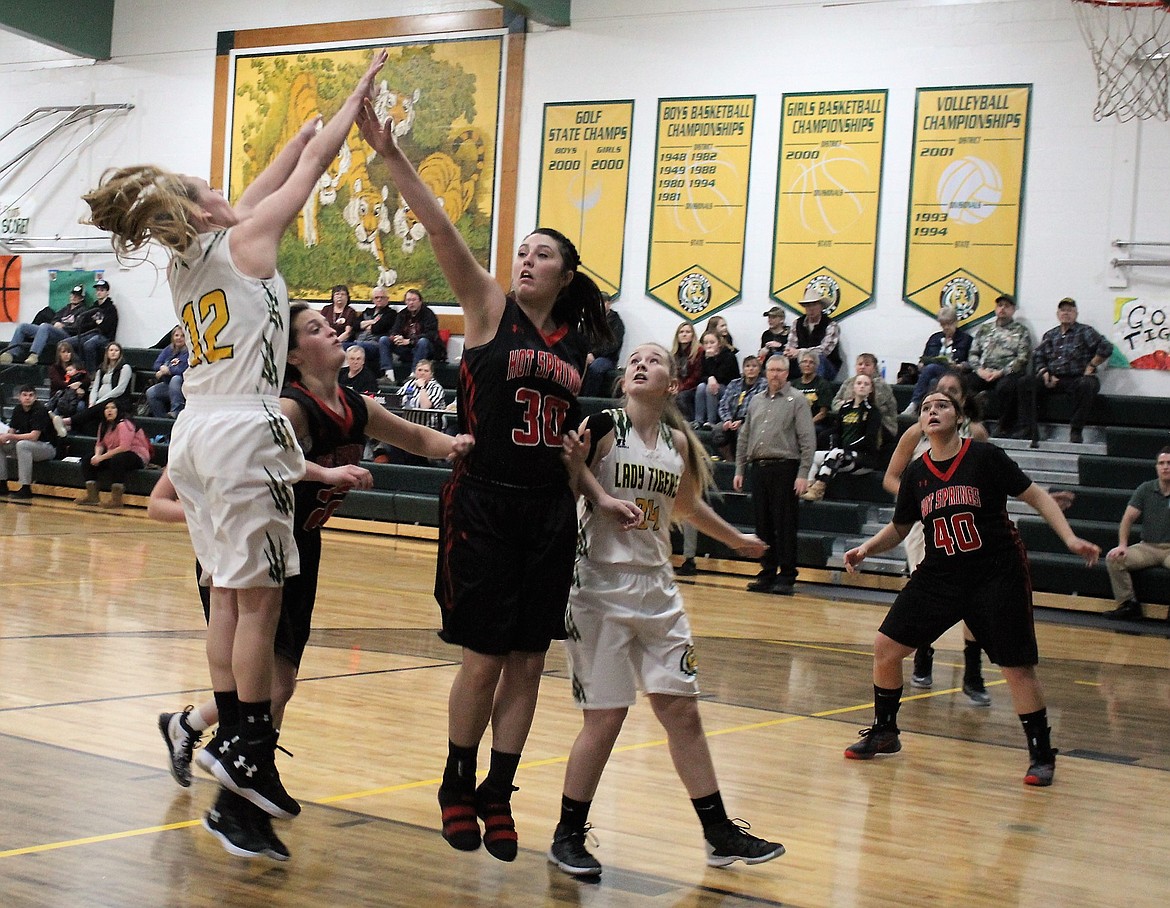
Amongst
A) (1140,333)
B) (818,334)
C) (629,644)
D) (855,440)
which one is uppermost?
(1140,333)

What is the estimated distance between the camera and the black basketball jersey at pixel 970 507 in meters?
5.56

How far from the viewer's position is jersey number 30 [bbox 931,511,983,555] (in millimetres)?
5559

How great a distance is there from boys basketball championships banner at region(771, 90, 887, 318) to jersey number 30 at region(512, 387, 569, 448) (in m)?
12.2

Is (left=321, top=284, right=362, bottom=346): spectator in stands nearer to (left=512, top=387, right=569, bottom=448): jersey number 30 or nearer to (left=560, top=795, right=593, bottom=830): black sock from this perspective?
(left=512, top=387, right=569, bottom=448): jersey number 30

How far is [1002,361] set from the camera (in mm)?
14039

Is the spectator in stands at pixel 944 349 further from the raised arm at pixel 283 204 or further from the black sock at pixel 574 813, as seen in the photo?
the raised arm at pixel 283 204

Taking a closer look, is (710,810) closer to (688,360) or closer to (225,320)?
(225,320)

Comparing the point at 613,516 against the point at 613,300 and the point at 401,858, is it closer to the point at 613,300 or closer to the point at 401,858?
the point at 401,858

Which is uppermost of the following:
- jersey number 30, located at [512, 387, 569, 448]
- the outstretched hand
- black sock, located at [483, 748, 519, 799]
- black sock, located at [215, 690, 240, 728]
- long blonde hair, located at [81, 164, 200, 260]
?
long blonde hair, located at [81, 164, 200, 260]

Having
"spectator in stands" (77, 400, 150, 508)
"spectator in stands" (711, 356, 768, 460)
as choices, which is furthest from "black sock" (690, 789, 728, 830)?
"spectator in stands" (77, 400, 150, 508)

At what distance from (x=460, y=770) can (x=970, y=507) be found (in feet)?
8.99

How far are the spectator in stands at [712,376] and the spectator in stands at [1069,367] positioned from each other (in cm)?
310

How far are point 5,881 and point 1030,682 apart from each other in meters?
3.87

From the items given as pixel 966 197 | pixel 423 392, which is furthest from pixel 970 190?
pixel 423 392
